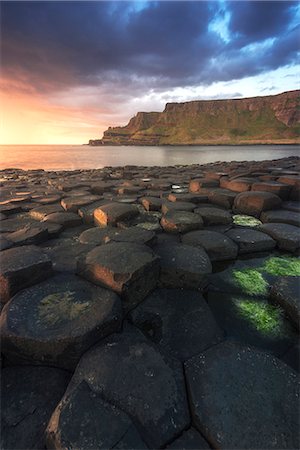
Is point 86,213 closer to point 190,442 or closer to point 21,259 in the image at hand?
point 21,259

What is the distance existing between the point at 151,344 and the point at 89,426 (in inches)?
20.6

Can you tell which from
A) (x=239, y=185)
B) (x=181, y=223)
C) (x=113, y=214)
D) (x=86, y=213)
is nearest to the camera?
(x=181, y=223)

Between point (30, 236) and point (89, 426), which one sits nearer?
point (89, 426)

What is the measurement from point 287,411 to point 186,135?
464ft

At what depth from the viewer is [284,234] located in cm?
280

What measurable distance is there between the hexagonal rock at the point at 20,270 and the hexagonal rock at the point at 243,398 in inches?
50.2

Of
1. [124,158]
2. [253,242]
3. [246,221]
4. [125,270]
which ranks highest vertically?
[125,270]

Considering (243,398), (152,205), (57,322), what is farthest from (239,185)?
(57,322)

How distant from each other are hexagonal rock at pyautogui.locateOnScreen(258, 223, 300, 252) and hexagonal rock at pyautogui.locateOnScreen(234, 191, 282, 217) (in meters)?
0.66

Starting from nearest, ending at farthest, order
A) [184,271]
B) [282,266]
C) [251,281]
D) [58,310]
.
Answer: [58,310] < [184,271] < [251,281] < [282,266]

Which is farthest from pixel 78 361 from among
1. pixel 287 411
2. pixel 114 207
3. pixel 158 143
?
pixel 158 143

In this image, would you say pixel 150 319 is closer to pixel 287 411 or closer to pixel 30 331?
pixel 30 331

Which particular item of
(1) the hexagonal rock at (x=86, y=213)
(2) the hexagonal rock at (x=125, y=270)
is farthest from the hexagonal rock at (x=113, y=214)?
(2) the hexagonal rock at (x=125, y=270)

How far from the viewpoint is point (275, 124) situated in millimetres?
120750
